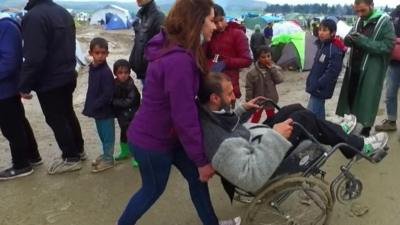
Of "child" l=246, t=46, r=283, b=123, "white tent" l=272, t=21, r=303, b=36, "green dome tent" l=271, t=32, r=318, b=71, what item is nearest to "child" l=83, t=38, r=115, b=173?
"child" l=246, t=46, r=283, b=123

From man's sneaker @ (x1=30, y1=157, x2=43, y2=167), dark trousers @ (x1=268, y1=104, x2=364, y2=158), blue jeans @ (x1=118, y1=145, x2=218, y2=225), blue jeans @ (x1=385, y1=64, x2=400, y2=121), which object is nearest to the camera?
blue jeans @ (x1=118, y1=145, x2=218, y2=225)

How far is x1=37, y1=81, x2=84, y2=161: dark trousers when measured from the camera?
12.8 feet

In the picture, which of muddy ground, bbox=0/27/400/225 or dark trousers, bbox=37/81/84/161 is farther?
dark trousers, bbox=37/81/84/161

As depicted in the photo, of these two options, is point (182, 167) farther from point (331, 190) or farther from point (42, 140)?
point (42, 140)

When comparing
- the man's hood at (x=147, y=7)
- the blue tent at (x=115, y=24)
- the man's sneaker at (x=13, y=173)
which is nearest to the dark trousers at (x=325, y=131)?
the man's hood at (x=147, y=7)

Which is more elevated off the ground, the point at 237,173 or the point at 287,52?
the point at 237,173

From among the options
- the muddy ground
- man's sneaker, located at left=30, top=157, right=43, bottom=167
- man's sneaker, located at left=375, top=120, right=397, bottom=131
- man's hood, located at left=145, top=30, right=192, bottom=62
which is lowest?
man's sneaker, located at left=30, top=157, right=43, bottom=167

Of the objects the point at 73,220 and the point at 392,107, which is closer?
the point at 73,220

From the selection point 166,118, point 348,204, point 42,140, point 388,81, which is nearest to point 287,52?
point 388,81

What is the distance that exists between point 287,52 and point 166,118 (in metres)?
11.7

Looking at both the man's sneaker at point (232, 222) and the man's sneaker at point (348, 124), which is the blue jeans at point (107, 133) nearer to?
the man's sneaker at point (232, 222)

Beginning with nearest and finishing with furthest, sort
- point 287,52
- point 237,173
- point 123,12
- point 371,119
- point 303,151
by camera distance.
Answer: point 237,173 → point 303,151 → point 371,119 → point 287,52 → point 123,12

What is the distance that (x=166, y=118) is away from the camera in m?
2.49

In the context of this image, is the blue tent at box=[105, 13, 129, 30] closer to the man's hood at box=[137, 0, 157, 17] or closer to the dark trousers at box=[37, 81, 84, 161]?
the dark trousers at box=[37, 81, 84, 161]
